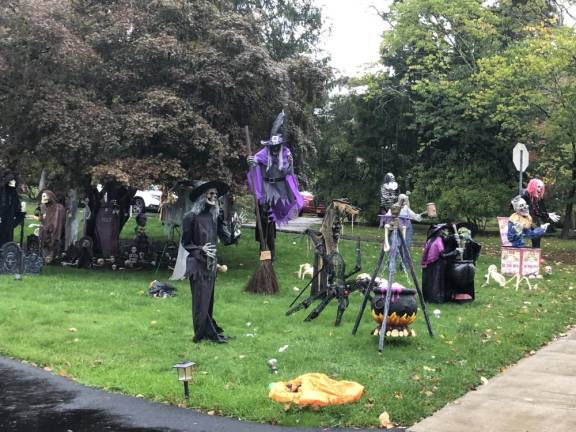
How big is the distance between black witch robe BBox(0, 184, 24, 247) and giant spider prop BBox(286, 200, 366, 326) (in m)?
8.84

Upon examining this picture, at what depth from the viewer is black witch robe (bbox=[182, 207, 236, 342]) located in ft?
25.6

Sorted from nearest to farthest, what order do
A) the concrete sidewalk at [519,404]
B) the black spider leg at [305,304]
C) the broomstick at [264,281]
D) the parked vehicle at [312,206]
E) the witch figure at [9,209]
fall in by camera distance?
1. the concrete sidewalk at [519,404]
2. the black spider leg at [305,304]
3. the broomstick at [264,281]
4. the witch figure at [9,209]
5. the parked vehicle at [312,206]

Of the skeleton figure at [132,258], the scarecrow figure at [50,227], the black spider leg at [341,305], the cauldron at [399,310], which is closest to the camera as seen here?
the cauldron at [399,310]

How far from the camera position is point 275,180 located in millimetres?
12086

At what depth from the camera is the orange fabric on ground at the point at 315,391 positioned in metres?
5.32

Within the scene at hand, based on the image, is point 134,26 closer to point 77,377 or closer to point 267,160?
point 267,160

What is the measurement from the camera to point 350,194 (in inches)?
1209

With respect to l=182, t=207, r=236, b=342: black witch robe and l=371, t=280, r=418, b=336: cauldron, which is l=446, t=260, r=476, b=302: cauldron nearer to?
l=371, t=280, r=418, b=336: cauldron

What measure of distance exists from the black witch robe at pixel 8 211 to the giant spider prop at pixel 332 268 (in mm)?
8839

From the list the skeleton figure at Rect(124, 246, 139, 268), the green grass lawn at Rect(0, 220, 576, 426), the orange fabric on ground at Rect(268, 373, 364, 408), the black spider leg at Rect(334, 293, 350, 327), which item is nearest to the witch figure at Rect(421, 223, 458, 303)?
the green grass lawn at Rect(0, 220, 576, 426)

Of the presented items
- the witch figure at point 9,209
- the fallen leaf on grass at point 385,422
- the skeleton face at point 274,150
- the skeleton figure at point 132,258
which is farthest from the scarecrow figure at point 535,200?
the witch figure at point 9,209

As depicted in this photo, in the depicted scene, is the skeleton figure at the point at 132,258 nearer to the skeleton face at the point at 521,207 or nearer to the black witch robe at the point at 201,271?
the black witch robe at the point at 201,271

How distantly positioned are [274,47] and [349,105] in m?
9.53

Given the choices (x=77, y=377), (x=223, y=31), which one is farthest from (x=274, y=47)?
(x=77, y=377)
